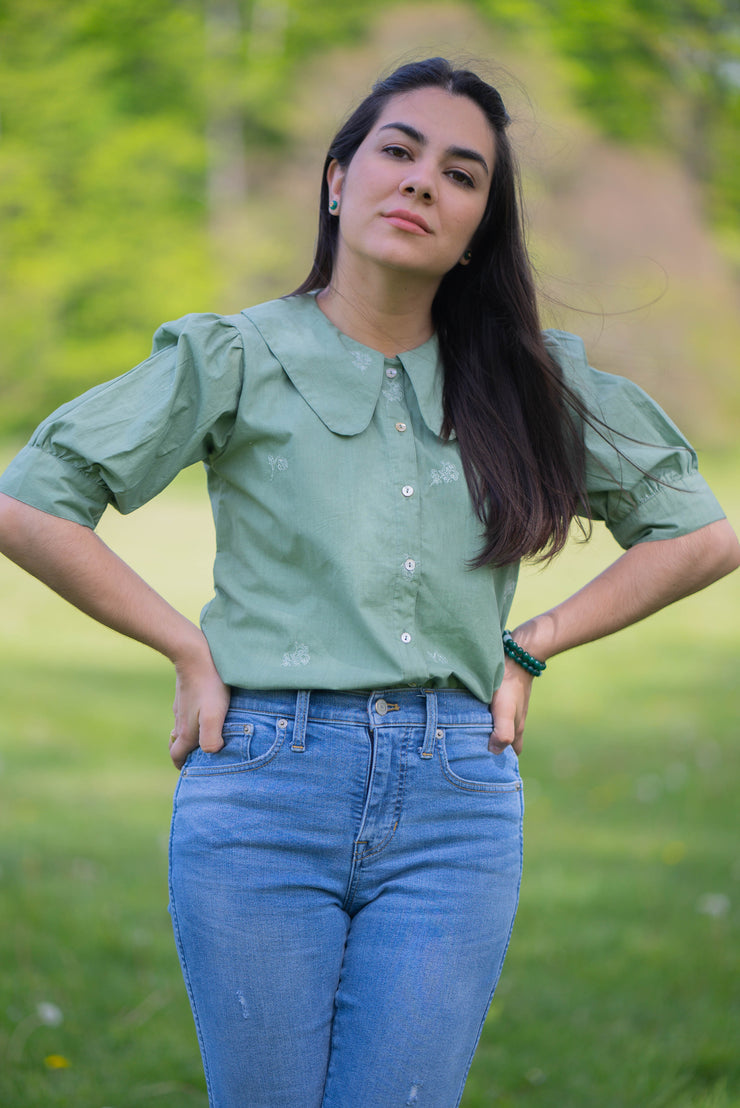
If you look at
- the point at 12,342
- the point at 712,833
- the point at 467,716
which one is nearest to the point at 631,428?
the point at 467,716

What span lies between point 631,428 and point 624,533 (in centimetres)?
19

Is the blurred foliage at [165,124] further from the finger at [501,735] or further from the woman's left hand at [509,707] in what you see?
the finger at [501,735]

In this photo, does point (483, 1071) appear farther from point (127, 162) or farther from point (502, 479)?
point (127, 162)

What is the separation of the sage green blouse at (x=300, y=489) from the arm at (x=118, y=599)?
0.09ft

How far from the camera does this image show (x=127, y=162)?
2625 cm

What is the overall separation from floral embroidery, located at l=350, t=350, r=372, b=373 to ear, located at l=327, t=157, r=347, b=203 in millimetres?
312

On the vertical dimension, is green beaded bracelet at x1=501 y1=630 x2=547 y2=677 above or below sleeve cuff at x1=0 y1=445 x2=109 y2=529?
below

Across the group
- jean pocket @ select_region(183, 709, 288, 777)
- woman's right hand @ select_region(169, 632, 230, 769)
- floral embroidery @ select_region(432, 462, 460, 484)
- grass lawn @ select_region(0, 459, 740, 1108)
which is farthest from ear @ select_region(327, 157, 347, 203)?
grass lawn @ select_region(0, 459, 740, 1108)

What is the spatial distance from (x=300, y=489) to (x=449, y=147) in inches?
24.2

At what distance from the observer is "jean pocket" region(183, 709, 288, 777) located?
1900 mm

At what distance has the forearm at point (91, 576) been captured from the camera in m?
1.87

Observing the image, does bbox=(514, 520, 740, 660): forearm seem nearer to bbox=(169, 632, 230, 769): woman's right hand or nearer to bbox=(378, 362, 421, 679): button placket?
bbox=(378, 362, 421, 679): button placket

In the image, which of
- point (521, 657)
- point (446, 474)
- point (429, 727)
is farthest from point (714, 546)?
point (429, 727)

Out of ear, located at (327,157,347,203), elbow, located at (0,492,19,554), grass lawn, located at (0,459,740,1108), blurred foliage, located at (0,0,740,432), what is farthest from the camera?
blurred foliage, located at (0,0,740,432)
